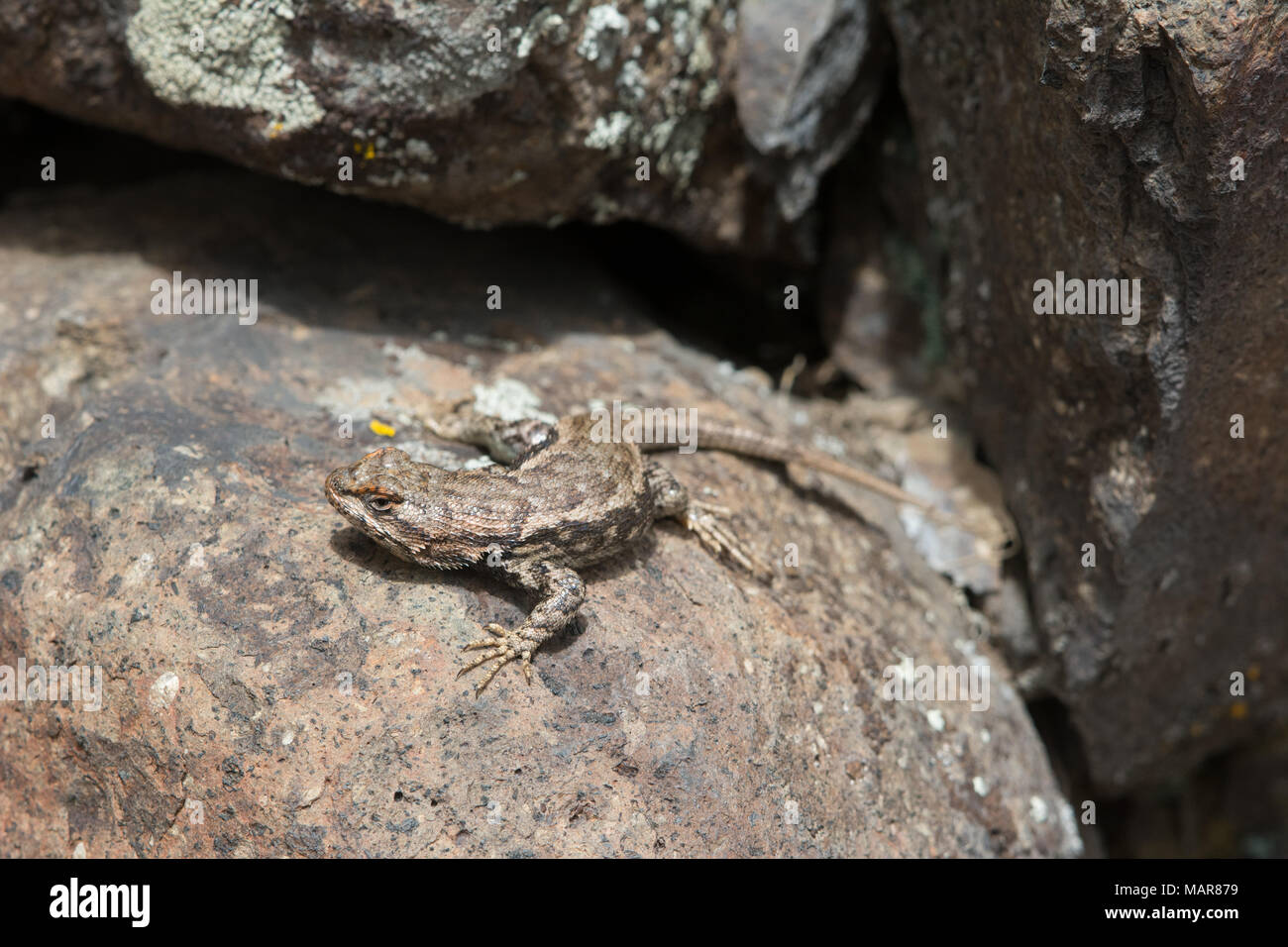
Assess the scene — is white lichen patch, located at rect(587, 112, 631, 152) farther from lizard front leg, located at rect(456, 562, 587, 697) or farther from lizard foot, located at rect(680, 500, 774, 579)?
lizard front leg, located at rect(456, 562, 587, 697)

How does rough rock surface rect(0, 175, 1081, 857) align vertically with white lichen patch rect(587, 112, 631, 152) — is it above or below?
below

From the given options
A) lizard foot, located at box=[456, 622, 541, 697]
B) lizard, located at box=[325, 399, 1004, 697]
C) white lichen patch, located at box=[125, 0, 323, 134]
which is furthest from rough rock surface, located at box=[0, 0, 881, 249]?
lizard foot, located at box=[456, 622, 541, 697]

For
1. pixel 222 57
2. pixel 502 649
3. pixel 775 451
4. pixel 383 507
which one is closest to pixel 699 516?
pixel 775 451

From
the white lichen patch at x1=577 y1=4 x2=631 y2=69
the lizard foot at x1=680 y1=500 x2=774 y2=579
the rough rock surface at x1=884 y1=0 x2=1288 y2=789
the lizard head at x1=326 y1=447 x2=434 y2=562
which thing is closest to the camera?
the rough rock surface at x1=884 y1=0 x2=1288 y2=789

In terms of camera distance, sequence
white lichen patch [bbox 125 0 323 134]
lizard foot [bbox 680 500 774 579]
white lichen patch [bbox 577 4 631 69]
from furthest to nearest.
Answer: lizard foot [bbox 680 500 774 579], white lichen patch [bbox 577 4 631 69], white lichen patch [bbox 125 0 323 134]

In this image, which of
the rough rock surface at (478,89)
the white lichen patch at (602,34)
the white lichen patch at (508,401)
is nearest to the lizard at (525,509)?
the white lichen patch at (508,401)

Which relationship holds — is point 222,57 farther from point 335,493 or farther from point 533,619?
point 533,619

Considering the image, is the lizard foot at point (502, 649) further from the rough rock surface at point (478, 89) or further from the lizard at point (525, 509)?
the rough rock surface at point (478, 89)
